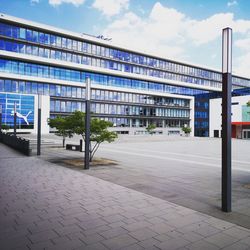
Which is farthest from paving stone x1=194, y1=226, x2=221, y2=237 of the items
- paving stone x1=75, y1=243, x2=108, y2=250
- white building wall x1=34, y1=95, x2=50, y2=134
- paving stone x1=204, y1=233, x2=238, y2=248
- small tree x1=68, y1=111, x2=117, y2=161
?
white building wall x1=34, y1=95, x2=50, y2=134

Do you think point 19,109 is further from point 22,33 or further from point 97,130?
point 97,130

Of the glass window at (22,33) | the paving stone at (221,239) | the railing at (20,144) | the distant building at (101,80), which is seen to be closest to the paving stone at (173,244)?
the paving stone at (221,239)

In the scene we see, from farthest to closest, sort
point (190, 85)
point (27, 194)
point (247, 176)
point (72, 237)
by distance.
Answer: point (190, 85), point (247, 176), point (27, 194), point (72, 237)

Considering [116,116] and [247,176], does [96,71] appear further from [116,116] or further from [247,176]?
[247,176]

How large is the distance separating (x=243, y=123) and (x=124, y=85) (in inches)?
1281

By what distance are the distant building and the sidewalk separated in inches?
1829

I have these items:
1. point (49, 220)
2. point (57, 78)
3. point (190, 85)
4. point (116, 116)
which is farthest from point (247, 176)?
point (190, 85)

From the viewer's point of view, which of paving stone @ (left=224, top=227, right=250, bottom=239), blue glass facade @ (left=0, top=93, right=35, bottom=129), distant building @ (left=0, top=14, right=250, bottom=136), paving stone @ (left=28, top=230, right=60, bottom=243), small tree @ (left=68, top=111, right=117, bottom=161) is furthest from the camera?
distant building @ (left=0, top=14, right=250, bottom=136)

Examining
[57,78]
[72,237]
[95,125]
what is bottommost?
[72,237]

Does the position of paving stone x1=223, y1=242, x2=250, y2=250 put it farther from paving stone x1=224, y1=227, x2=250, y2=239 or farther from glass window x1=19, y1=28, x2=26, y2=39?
glass window x1=19, y1=28, x2=26, y2=39

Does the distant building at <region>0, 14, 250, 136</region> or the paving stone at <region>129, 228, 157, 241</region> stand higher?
the distant building at <region>0, 14, 250, 136</region>

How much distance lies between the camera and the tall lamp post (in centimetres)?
612

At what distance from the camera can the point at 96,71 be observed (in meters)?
61.1

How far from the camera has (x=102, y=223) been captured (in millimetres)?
5379
